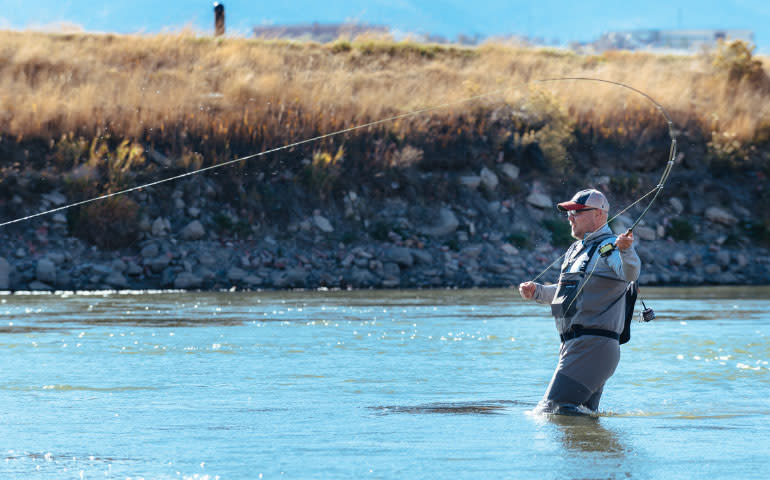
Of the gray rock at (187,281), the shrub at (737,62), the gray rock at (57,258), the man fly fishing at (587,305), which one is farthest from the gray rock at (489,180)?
the man fly fishing at (587,305)

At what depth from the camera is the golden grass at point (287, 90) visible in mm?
24672

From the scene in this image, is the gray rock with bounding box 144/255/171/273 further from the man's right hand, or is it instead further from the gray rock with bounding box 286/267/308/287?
the man's right hand

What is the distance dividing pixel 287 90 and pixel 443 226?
16.1 feet

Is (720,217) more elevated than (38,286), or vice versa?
(720,217)

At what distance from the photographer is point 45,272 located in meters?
20.9

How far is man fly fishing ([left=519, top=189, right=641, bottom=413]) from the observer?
7996 millimetres

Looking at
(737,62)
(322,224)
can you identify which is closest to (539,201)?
(322,224)

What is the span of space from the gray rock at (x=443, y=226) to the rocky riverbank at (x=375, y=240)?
0.10ft

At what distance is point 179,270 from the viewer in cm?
2164

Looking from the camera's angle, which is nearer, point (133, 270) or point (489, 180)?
point (133, 270)

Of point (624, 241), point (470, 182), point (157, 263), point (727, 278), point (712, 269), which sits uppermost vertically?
point (470, 182)

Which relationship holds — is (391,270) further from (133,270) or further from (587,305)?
(587,305)

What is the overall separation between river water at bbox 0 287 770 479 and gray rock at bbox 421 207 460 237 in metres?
6.93

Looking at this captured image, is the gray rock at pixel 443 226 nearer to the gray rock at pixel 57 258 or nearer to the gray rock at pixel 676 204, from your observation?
the gray rock at pixel 676 204
